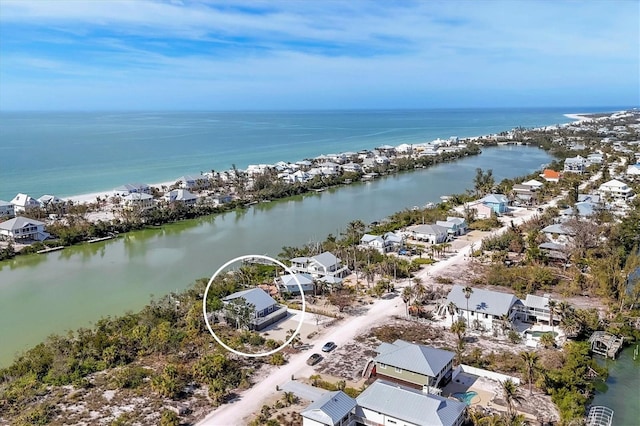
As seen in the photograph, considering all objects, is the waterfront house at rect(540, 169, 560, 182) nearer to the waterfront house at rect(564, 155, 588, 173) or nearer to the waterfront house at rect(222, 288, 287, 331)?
the waterfront house at rect(564, 155, 588, 173)

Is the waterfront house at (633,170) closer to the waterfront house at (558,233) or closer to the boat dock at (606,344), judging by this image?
the waterfront house at (558,233)

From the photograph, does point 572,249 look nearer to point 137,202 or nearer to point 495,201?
point 495,201

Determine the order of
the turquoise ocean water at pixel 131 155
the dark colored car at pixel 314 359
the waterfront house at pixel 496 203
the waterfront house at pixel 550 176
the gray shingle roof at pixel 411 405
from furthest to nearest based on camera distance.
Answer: the turquoise ocean water at pixel 131 155 → the waterfront house at pixel 550 176 → the waterfront house at pixel 496 203 → the dark colored car at pixel 314 359 → the gray shingle roof at pixel 411 405

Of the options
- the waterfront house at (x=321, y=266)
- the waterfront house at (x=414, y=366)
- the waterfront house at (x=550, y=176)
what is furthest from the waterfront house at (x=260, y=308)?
the waterfront house at (x=550, y=176)

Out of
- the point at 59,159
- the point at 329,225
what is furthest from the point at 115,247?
the point at 59,159

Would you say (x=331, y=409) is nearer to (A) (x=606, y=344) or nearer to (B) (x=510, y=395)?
(B) (x=510, y=395)

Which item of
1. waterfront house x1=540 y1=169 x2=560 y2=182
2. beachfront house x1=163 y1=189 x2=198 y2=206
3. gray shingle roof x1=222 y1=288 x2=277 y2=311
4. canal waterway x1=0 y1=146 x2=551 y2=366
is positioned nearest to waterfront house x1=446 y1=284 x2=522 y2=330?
gray shingle roof x1=222 y1=288 x2=277 y2=311

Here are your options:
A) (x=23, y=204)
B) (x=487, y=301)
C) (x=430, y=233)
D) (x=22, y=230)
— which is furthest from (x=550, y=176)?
(x=23, y=204)
